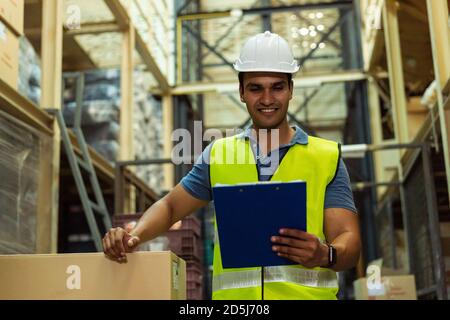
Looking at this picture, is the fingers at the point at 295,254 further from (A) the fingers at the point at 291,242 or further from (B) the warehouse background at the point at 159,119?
(B) the warehouse background at the point at 159,119

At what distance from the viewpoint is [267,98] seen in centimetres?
215

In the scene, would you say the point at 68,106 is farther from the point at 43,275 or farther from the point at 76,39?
the point at 43,275

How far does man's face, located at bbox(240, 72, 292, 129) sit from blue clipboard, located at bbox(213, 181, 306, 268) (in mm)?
528

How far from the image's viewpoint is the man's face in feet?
7.10

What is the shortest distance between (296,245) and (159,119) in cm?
950

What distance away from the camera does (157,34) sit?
10.7 m

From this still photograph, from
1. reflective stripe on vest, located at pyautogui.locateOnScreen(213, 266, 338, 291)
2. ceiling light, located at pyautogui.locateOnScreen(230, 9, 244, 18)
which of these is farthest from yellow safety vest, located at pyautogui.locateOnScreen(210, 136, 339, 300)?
ceiling light, located at pyautogui.locateOnScreen(230, 9, 244, 18)

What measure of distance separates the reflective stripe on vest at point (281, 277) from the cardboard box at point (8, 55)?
9.99 ft

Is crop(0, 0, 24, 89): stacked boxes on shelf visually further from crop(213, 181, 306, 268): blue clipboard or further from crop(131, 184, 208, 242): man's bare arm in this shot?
crop(213, 181, 306, 268): blue clipboard

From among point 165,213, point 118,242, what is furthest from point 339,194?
point 118,242

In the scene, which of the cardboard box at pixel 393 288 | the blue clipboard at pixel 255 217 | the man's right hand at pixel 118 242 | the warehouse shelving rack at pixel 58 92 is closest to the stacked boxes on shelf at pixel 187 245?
the warehouse shelving rack at pixel 58 92
